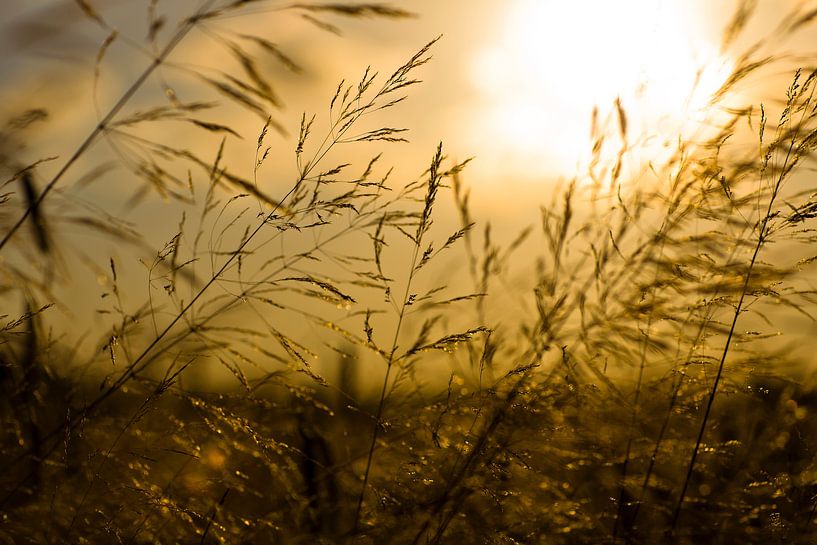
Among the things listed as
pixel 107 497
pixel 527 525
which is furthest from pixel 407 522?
pixel 107 497

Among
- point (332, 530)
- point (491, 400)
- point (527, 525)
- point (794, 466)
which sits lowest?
point (332, 530)

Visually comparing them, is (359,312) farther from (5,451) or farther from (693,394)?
(693,394)

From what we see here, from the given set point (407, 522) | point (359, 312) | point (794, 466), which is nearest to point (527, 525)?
point (407, 522)

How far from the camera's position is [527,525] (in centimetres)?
198

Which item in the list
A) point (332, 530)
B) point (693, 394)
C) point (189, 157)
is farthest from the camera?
point (693, 394)

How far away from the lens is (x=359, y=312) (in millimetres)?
1851

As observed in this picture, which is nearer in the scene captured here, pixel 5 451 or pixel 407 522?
pixel 5 451

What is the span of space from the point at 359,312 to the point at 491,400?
42cm

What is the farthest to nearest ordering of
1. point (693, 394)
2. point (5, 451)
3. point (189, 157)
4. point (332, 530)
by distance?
1. point (693, 394)
2. point (332, 530)
3. point (5, 451)
4. point (189, 157)

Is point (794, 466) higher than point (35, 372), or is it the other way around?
point (794, 466)

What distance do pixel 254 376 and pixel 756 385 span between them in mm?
1450

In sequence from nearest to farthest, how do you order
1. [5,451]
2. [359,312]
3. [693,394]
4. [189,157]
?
1. [189,157]
2. [5,451]
3. [359,312]
4. [693,394]

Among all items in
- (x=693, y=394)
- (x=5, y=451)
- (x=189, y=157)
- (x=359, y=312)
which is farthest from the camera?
(x=693, y=394)

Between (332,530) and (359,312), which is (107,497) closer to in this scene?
(332,530)
